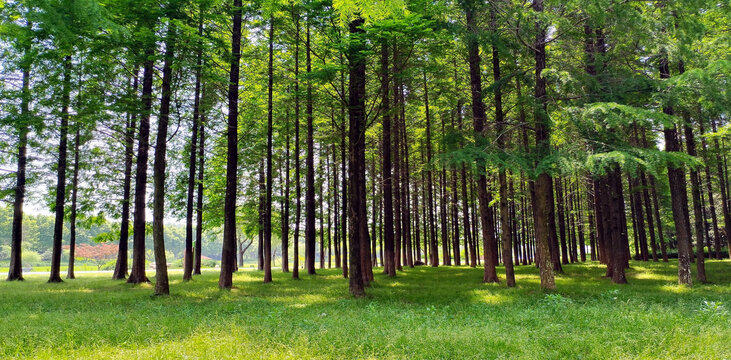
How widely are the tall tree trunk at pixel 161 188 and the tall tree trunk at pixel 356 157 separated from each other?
20.4 ft

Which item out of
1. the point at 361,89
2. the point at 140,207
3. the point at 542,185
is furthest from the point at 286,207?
the point at 542,185

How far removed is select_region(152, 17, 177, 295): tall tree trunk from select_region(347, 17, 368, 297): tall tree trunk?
6.21m

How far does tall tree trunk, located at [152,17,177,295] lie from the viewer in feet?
43.1

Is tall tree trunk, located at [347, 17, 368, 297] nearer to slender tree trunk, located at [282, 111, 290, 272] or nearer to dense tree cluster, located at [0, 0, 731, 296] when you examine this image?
dense tree cluster, located at [0, 0, 731, 296]

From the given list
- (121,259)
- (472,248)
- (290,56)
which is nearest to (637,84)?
(290,56)

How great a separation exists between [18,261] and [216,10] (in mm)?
17480

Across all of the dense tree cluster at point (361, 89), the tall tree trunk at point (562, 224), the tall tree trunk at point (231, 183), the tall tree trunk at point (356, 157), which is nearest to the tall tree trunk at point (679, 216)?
the dense tree cluster at point (361, 89)

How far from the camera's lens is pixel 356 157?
1391cm

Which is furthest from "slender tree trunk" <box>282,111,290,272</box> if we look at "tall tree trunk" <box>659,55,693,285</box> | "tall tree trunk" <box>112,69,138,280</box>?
"tall tree trunk" <box>659,55,693,285</box>

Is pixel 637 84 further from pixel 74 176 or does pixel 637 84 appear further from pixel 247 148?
pixel 74 176

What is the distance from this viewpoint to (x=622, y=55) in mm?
15609

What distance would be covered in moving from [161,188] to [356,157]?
7.25m

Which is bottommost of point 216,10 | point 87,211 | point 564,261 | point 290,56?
point 564,261

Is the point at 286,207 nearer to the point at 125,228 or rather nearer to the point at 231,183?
the point at 231,183
